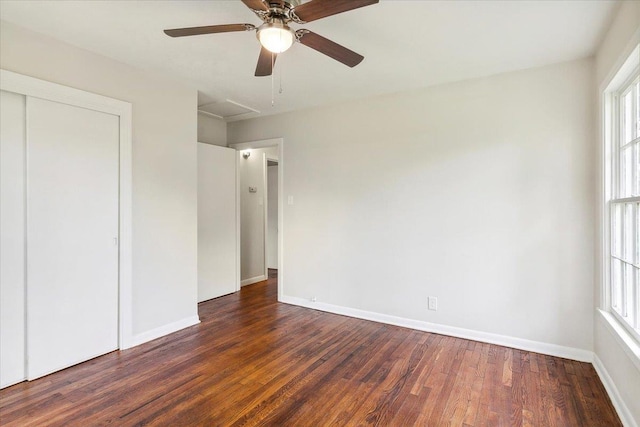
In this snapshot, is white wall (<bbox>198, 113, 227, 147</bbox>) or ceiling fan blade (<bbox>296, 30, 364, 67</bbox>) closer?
ceiling fan blade (<bbox>296, 30, 364, 67</bbox>)

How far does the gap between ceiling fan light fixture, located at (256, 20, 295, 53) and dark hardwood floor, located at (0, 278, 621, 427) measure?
218 centimetres

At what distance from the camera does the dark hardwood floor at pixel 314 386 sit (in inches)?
78.5

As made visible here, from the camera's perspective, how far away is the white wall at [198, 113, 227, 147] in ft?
14.7

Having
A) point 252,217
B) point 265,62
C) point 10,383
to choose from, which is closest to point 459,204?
point 265,62

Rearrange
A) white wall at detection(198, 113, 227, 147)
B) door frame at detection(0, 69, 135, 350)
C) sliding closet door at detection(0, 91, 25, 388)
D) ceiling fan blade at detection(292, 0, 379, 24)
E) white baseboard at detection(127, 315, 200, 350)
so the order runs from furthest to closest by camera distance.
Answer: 1. white wall at detection(198, 113, 227, 147)
2. white baseboard at detection(127, 315, 200, 350)
3. door frame at detection(0, 69, 135, 350)
4. sliding closet door at detection(0, 91, 25, 388)
5. ceiling fan blade at detection(292, 0, 379, 24)

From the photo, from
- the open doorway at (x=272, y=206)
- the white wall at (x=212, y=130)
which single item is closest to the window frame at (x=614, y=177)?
the white wall at (x=212, y=130)

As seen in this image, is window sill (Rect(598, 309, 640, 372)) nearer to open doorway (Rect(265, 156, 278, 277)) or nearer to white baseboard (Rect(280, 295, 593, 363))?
white baseboard (Rect(280, 295, 593, 363))

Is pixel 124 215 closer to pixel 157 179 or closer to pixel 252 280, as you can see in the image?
pixel 157 179

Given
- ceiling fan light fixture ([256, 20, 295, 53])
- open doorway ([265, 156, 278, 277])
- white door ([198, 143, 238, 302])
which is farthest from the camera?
open doorway ([265, 156, 278, 277])

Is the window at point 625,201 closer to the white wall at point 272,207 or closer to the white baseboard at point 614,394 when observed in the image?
the white baseboard at point 614,394

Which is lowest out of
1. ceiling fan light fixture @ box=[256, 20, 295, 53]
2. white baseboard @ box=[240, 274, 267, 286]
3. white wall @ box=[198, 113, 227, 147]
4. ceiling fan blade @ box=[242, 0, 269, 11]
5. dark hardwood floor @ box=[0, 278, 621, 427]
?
dark hardwood floor @ box=[0, 278, 621, 427]

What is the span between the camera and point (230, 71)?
304cm

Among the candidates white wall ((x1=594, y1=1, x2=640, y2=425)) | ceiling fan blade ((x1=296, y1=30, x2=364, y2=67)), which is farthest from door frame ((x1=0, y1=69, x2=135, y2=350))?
white wall ((x1=594, y1=1, x2=640, y2=425))

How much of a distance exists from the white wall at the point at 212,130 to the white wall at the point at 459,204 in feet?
3.72
